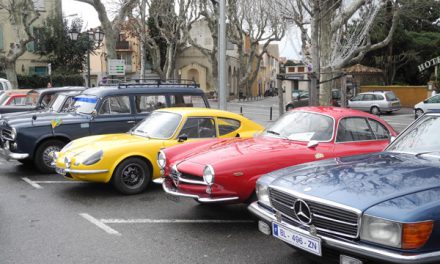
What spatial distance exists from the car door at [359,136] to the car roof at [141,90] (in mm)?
4465

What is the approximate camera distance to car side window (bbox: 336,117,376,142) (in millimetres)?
6625

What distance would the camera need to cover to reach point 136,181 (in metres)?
7.77

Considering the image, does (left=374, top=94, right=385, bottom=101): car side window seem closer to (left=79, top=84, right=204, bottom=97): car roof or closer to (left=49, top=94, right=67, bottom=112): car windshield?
(left=79, top=84, right=204, bottom=97): car roof

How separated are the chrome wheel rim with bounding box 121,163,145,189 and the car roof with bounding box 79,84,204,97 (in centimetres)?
257

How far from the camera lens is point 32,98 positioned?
46.2ft

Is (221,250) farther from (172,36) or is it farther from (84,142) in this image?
(172,36)

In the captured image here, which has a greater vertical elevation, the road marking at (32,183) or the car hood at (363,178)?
the car hood at (363,178)

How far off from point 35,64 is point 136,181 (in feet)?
129

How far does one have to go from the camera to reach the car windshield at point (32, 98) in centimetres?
1380

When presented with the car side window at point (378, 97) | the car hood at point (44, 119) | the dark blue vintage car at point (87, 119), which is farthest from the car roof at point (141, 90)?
the car side window at point (378, 97)

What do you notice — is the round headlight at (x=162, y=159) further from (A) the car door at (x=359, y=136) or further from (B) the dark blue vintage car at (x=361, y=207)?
(A) the car door at (x=359, y=136)

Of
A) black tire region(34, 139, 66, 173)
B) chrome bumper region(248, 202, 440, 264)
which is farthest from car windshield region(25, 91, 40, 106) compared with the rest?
chrome bumper region(248, 202, 440, 264)

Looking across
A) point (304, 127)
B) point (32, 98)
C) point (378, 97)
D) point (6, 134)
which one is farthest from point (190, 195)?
point (378, 97)

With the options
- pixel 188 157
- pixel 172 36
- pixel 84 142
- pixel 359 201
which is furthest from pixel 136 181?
pixel 172 36
